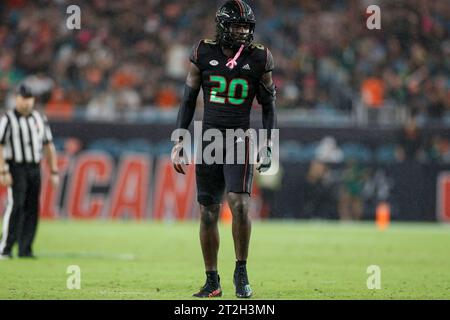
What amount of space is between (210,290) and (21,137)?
5.04m

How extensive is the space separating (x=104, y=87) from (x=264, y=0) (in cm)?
505

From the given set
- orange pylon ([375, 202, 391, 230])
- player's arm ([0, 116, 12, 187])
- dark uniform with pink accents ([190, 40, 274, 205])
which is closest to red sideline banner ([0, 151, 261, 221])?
orange pylon ([375, 202, 391, 230])

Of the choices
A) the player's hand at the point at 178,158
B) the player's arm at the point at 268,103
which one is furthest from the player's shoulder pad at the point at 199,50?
the player's hand at the point at 178,158

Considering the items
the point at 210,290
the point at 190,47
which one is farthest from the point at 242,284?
the point at 190,47

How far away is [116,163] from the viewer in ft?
69.7

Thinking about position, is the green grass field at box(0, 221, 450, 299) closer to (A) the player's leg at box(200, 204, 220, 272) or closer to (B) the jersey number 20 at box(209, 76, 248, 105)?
(A) the player's leg at box(200, 204, 220, 272)

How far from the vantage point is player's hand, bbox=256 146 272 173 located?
8805 mm

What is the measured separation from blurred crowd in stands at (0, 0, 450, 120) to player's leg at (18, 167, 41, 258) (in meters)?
8.66

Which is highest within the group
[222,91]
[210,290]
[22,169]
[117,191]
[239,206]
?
[222,91]

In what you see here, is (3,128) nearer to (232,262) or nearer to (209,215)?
(232,262)

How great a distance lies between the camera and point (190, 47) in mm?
24000

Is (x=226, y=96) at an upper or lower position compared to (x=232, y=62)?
lower

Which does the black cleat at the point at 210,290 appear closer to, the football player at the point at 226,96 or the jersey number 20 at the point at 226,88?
the football player at the point at 226,96
